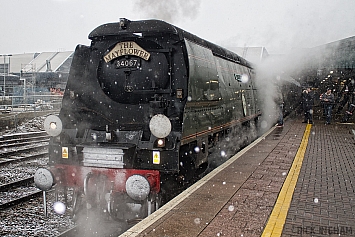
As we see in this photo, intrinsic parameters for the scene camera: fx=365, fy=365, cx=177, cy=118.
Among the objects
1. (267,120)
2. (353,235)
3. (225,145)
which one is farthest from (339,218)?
(267,120)

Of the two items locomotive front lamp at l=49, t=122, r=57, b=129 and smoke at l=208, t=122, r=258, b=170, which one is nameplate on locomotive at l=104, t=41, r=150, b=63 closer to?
locomotive front lamp at l=49, t=122, r=57, b=129

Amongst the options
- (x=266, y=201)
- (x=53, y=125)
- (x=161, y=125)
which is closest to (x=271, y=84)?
(x=266, y=201)

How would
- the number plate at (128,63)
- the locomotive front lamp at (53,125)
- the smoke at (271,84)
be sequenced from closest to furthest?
the locomotive front lamp at (53,125)
the number plate at (128,63)
the smoke at (271,84)

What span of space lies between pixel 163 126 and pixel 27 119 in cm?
1829

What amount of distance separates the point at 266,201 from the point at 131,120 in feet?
8.44

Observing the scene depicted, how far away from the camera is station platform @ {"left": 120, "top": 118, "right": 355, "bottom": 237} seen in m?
4.32

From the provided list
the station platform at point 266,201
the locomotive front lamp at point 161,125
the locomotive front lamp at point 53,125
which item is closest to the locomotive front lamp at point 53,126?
the locomotive front lamp at point 53,125

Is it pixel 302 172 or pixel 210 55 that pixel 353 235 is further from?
pixel 210 55

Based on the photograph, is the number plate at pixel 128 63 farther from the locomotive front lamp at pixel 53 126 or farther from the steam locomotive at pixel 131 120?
the locomotive front lamp at pixel 53 126

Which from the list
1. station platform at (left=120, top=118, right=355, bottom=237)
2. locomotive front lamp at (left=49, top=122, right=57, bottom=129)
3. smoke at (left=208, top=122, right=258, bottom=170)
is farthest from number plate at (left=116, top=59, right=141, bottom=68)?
smoke at (left=208, top=122, right=258, bottom=170)

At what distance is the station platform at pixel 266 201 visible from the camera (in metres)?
4.32

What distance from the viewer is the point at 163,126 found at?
5238 millimetres

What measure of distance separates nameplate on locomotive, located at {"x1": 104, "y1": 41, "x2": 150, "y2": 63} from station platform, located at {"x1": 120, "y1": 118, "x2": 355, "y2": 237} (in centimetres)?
235

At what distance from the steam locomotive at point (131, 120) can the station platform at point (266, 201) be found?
589 mm
